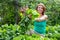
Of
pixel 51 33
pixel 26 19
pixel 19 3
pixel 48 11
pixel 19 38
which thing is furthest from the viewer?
pixel 48 11

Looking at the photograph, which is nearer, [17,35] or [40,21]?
[17,35]

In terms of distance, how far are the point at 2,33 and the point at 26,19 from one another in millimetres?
709

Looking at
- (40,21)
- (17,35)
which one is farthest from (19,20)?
(17,35)

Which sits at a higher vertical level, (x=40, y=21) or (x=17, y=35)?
(x=40, y=21)

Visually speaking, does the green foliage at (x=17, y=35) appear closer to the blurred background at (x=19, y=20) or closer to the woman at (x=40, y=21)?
the blurred background at (x=19, y=20)

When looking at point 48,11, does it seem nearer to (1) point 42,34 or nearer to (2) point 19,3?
(2) point 19,3

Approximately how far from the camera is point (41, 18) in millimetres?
7090

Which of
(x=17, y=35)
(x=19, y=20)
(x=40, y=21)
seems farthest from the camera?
(x=19, y=20)

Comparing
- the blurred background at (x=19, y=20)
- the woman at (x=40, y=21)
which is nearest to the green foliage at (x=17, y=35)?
the blurred background at (x=19, y=20)

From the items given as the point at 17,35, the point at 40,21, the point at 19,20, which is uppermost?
the point at 40,21

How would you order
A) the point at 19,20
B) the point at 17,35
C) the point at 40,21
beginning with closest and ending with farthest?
the point at 17,35 → the point at 40,21 → the point at 19,20

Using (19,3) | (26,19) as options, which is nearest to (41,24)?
(26,19)

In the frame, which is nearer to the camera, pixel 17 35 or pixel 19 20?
pixel 17 35

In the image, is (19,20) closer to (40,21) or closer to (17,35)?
(40,21)
